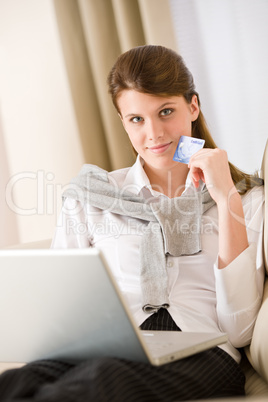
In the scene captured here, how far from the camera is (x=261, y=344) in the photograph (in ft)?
3.92

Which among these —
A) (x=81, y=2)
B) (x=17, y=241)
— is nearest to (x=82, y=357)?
(x=17, y=241)

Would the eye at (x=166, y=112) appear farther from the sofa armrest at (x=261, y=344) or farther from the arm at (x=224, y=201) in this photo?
the sofa armrest at (x=261, y=344)

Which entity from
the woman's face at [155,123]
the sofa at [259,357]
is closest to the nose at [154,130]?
the woman's face at [155,123]

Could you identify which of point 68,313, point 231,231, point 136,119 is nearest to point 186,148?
point 136,119

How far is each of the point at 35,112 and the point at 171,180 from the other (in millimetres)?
892

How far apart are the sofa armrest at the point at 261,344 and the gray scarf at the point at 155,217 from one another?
0.26 metres

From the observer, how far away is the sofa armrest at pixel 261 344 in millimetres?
1174

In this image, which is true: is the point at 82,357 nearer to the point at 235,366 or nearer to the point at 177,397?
Result: the point at 177,397

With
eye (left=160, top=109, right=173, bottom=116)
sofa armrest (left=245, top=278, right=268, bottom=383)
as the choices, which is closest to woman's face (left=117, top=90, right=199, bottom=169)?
eye (left=160, top=109, right=173, bottom=116)

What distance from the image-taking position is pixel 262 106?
7.07 ft

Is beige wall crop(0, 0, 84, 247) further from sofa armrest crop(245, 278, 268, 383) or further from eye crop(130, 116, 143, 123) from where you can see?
sofa armrest crop(245, 278, 268, 383)

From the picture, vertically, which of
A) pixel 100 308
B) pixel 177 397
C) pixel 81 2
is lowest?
pixel 177 397

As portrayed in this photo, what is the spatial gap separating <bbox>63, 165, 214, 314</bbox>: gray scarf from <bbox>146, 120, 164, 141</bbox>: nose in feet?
0.68

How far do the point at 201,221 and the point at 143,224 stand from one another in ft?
0.62
